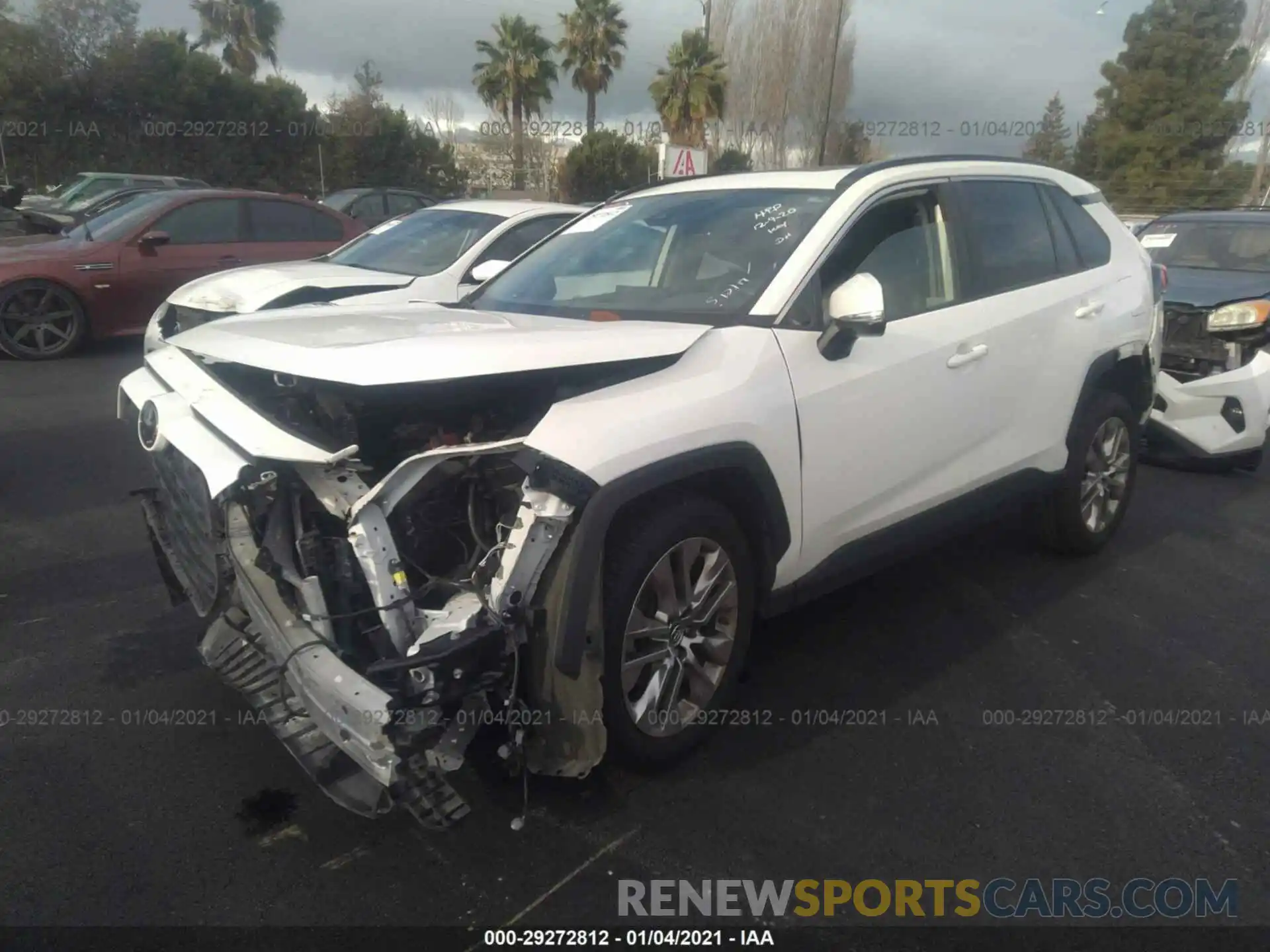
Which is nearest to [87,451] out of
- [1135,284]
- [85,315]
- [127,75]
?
[85,315]

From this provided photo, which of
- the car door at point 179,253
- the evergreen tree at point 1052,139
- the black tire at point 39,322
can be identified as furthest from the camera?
the evergreen tree at point 1052,139

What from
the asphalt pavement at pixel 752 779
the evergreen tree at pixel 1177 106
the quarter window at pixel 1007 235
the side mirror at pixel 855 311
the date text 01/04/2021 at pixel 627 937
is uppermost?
the evergreen tree at pixel 1177 106

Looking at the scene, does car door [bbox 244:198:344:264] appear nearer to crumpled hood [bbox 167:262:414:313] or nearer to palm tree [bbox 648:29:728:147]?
crumpled hood [bbox 167:262:414:313]

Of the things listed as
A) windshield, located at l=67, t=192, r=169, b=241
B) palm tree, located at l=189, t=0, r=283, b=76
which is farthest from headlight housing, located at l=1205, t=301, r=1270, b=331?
palm tree, located at l=189, t=0, r=283, b=76

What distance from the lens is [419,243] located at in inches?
314

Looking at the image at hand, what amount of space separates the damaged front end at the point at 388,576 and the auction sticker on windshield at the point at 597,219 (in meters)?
1.62

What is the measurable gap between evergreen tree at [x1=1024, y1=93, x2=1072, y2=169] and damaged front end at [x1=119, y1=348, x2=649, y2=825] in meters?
52.0

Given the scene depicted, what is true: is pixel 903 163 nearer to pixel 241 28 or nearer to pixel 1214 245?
pixel 1214 245

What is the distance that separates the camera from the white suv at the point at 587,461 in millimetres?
2596

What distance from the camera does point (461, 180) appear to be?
1480 inches

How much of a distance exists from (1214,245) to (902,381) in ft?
21.1

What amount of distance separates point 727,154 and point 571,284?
3434 cm

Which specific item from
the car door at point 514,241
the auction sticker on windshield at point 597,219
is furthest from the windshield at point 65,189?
the auction sticker on windshield at point 597,219

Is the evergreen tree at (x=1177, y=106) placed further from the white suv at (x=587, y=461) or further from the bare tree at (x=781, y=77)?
the white suv at (x=587, y=461)
